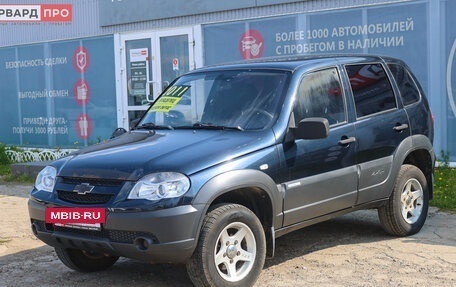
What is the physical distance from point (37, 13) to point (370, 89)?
10.5 meters

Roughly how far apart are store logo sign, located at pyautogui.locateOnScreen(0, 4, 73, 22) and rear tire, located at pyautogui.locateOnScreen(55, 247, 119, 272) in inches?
378

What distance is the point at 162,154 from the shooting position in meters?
5.07

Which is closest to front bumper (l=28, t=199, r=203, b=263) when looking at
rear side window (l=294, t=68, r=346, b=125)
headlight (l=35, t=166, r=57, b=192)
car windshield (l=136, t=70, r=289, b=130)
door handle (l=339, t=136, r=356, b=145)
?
headlight (l=35, t=166, r=57, b=192)

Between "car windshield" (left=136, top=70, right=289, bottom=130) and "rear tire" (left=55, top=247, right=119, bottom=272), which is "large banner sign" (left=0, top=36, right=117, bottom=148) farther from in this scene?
"rear tire" (left=55, top=247, right=119, bottom=272)

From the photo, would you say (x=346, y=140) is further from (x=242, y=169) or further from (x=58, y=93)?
(x=58, y=93)

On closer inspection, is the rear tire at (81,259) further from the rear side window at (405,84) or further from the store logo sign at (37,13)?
the store logo sign at (37,13)

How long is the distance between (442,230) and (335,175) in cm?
186

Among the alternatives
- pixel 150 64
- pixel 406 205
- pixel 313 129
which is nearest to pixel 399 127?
pixel 406 205

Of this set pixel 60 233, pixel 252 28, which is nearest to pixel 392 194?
pixel 60 233

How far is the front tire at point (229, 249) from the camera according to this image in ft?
15.9

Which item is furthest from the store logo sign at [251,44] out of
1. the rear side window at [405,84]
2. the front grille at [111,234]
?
the front grille at [111,234]

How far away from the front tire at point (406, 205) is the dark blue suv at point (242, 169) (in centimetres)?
1

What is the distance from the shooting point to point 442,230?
277 inches

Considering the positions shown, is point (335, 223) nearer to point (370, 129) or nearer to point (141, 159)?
point (370, 129)
